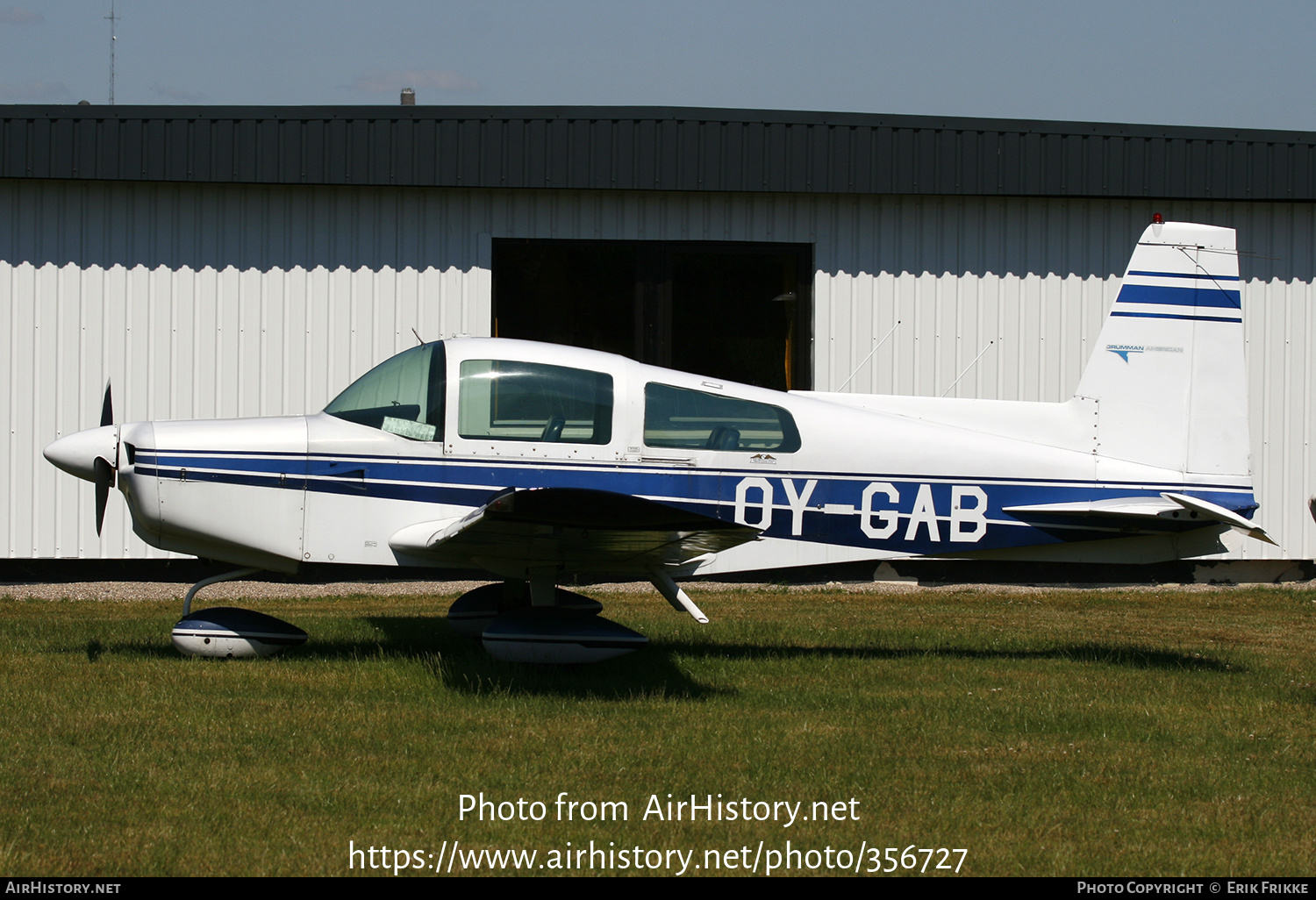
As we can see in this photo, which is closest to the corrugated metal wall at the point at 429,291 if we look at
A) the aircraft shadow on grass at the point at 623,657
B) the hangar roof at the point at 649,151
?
the hangar roof at the point at 649,151

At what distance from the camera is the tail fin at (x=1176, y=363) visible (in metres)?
7.18

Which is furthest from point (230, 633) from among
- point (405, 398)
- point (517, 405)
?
point (517, 405)

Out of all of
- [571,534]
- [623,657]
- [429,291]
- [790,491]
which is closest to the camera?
[571,534]

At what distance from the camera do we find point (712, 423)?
6750mm

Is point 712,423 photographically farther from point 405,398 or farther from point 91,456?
point 91,456

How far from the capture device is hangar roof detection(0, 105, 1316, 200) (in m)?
10.1

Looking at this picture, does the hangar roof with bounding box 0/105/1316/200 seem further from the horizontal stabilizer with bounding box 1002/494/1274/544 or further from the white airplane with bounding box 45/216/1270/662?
the horizontal stabilizer with bounding box 1002/494/1274/544

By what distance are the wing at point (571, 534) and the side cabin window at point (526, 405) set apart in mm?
610

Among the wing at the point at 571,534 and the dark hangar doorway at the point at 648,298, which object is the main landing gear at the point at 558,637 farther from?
the dark hangar doorway at the point at 648,298

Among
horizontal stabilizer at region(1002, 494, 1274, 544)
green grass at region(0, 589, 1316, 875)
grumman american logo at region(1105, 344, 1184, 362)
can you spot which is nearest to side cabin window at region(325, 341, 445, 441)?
green grass at region(0, 589, 1316, 875)

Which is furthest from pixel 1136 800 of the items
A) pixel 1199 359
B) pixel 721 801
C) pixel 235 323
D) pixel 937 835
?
pixel 235 323

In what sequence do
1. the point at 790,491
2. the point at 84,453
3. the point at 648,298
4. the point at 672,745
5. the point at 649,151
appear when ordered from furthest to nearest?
the point at 648,298 < the point at 649,151 < the point at 790,491 < the point at 84,453 < the point at 672,745

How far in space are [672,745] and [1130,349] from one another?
421 centimetres

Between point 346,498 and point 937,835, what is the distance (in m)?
3.92
